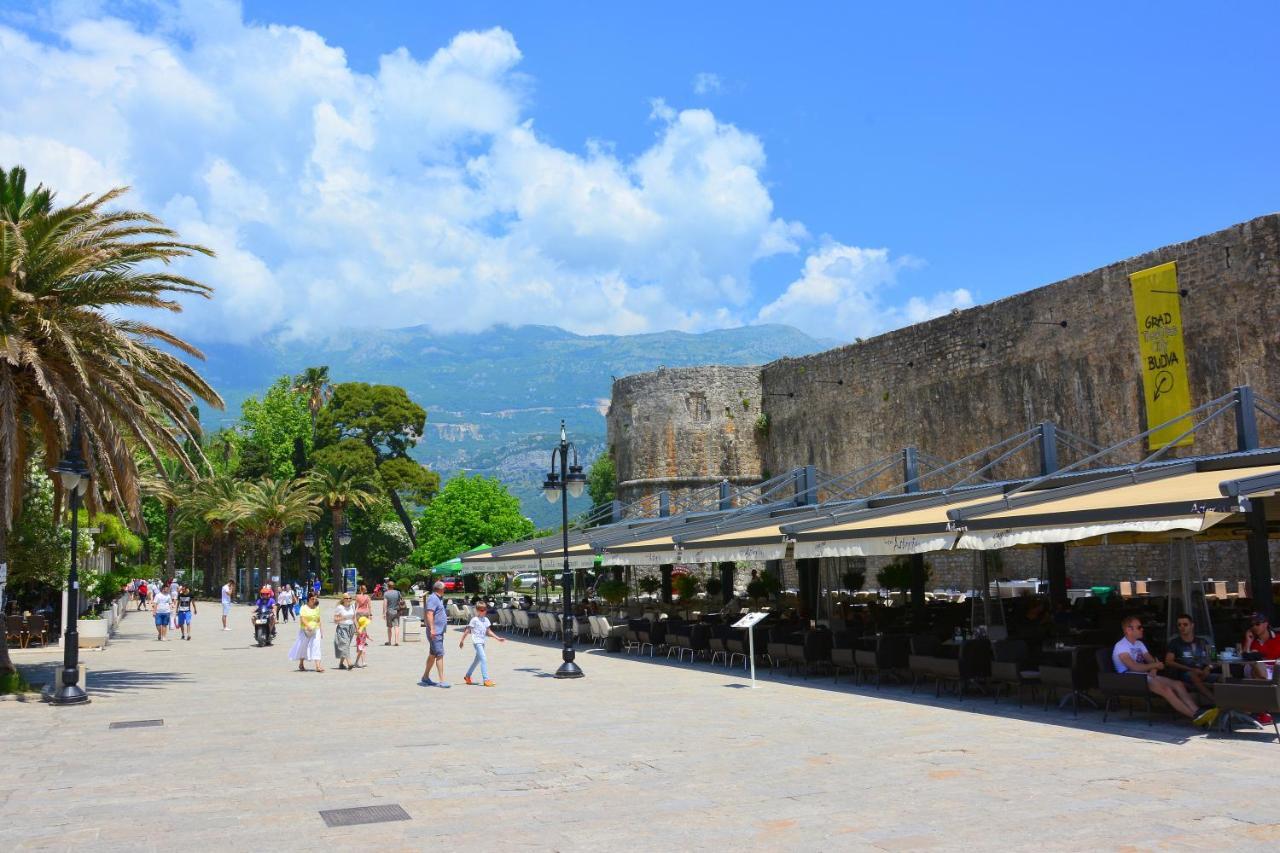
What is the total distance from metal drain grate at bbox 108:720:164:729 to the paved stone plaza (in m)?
0.17

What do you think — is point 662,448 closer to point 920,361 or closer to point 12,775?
point 920,361

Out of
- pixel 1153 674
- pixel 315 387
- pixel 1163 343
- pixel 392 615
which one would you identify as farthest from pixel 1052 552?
pixel 315 387

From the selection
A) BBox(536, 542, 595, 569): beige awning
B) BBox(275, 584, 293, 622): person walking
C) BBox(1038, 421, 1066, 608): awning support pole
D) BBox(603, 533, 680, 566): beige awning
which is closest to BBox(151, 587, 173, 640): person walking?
BBox(275, 584, 293, 622): person walking

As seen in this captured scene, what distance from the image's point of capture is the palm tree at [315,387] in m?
70.3

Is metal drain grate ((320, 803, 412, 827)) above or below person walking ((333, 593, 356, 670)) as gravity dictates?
below

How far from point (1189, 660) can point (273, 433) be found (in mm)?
60792

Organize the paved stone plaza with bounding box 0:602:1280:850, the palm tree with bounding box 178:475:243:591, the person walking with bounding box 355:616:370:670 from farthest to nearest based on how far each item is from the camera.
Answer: the palm tree with bounding box 178:475:243:591 < the person walking with bounding box 355:616:370:670 < the paved stone plaza with bounding box 0:602:1280:850

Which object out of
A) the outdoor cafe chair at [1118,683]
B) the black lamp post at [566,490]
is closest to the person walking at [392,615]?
the black lamp post at [566,490]

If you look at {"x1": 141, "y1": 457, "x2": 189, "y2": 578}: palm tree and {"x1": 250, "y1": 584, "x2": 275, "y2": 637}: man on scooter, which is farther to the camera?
{"x1": 141, "y1": 457, "x2": 189, "y2": 578}: palm tree

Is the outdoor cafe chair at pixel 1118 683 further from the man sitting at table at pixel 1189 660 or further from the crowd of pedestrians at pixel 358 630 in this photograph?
the crowd of pedestrians at pixel 358 630

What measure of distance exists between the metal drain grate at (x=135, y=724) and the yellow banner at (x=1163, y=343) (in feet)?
74.8

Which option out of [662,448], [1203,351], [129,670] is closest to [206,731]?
[129,670]

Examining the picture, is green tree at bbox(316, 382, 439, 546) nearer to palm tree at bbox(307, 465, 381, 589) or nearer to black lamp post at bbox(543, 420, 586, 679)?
palm tree at bbox(307, 465, 381, 589)

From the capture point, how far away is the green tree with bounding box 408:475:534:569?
60.5m
